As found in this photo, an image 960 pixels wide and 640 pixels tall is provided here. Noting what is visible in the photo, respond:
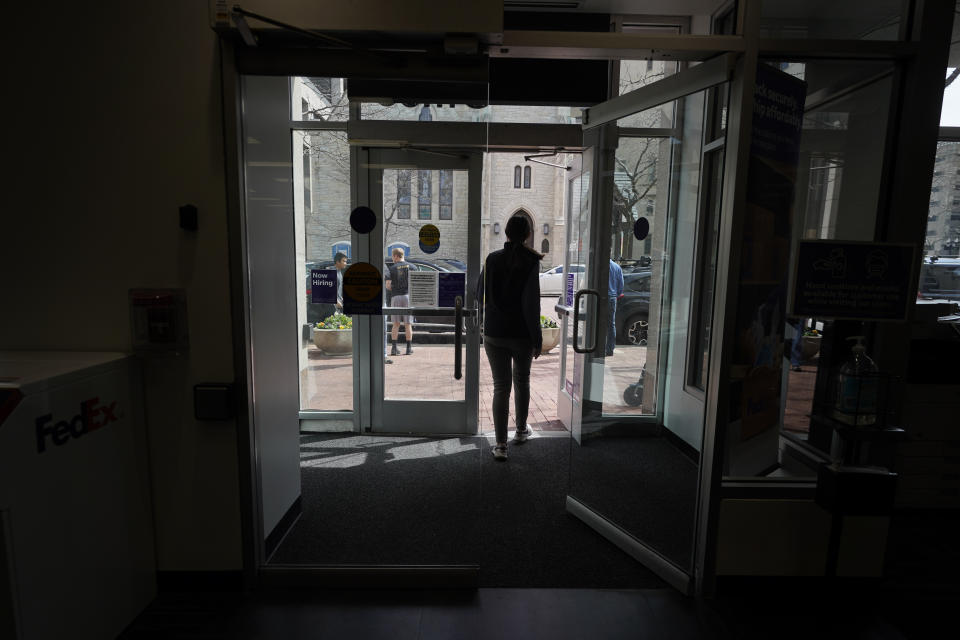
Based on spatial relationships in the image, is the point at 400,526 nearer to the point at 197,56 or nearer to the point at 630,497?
the point at 630,497

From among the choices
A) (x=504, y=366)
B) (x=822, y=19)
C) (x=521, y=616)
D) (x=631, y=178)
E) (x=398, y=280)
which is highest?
(x=822, y=19)

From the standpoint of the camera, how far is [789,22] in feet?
7.97

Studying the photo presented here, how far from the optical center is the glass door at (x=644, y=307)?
310 centimetres

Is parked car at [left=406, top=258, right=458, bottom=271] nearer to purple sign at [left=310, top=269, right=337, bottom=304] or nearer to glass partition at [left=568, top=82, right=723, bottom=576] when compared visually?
purple sign at [left=310, top=269, right=337, bottom=304]

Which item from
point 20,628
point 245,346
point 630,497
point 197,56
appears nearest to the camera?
point 20,628

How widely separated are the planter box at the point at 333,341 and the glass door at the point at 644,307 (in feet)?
4.83

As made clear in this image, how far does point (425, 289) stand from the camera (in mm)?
2678

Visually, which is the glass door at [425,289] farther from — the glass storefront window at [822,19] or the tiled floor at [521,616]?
the glass storefront window at [822,19]

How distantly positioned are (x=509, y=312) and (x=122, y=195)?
2.25m

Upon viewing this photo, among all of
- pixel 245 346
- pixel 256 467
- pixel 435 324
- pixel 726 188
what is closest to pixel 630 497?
pixel 435 324

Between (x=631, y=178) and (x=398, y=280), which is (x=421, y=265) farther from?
(x=631, y=178)

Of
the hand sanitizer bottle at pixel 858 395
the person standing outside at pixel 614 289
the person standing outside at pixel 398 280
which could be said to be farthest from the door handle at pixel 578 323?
the hand sanitizer bottle at pixel 858 395

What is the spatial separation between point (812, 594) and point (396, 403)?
2.53 m

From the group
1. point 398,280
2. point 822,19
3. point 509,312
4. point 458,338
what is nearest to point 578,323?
point 509,312
